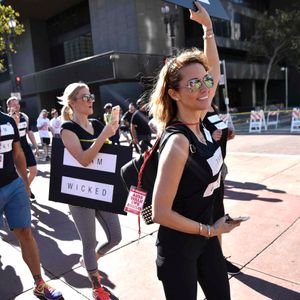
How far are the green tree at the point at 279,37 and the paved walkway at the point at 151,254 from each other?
1058 inches

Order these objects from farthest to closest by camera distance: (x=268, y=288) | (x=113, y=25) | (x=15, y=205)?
(x=113, y=25) < (x=268, y=288) < (x=15, y=205)

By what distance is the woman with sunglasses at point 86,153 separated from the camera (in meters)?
2.80

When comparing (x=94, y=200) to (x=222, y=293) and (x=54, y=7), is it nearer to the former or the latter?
(x=222, y=293)

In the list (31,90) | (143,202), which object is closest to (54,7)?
(31,90)

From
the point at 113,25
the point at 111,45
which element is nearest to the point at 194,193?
the point at 113,25

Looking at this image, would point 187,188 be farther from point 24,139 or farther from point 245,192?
point 24,139

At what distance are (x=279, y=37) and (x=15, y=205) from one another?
31.4 metres

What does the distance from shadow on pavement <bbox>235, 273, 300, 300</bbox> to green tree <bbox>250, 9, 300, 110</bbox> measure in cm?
3001

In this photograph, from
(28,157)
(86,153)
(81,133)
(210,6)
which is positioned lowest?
(28,157)

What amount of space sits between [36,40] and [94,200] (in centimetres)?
3721

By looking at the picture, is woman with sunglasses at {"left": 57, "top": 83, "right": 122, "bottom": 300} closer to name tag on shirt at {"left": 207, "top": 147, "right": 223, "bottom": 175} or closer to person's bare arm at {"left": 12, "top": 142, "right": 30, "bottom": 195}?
person's bare arm at {"left": 12, "top": 142, "right": 30, "bottom": 195}

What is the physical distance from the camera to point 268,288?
314 centimetres

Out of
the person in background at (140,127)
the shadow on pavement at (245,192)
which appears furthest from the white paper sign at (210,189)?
the person in background at (140,127)

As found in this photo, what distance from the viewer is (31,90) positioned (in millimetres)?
34000
